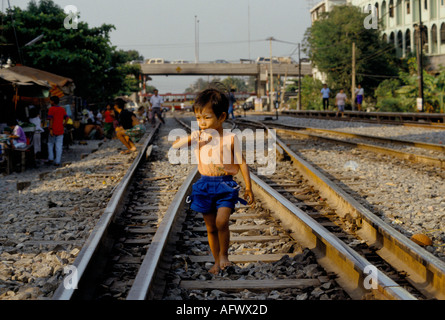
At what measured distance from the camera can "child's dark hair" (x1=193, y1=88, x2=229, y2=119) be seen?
3883 millimetres

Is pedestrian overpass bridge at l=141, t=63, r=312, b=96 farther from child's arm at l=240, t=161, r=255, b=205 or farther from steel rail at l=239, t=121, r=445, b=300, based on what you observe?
child's arm at l=240, t=161, r=255, b=205

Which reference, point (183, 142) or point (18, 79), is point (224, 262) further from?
point (18, 79)

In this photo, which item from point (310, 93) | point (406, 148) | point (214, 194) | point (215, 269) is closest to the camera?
point (214, 194)

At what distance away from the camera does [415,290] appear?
12.1ft

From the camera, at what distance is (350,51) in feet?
169

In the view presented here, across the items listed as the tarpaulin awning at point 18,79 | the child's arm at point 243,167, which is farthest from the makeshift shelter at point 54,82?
the child's arm at point 243,167

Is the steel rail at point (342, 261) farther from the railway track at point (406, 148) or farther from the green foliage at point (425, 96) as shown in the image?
the green foliage at point (425, 96)

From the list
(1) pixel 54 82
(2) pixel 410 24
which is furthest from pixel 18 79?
(2) pixel 410 24

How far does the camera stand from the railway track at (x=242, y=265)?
359 cm

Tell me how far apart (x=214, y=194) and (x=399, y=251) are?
158cm

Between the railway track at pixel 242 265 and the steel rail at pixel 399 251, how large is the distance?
0.09 metres
